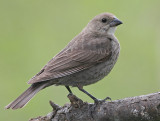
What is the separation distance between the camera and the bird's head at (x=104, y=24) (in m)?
8.02

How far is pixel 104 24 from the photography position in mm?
8117

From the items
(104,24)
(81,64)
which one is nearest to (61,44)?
(104,24)

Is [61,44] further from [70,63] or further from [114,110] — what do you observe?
[114,110]

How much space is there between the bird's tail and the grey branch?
287mm

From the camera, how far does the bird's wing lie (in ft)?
22.6

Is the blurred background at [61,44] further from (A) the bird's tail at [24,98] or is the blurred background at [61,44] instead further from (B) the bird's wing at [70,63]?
(A) the bird's tail at [24,98]

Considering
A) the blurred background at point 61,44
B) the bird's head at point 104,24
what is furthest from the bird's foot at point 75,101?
the blurred background at point 61,44

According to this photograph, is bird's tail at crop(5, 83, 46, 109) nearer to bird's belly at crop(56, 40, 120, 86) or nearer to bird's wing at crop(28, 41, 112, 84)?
bird's wing at crop(28, 41, 112, 84)

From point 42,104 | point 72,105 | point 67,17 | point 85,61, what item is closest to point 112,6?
point 67,17

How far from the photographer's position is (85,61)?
7.27 metres

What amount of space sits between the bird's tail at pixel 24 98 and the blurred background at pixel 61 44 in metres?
2.09

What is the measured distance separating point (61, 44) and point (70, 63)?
332cm

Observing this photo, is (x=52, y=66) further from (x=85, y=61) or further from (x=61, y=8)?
(x=61, y=8)

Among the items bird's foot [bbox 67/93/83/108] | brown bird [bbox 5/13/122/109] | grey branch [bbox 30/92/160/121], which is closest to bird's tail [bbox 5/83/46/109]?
brown bird [bbox 5/13/122/109]
